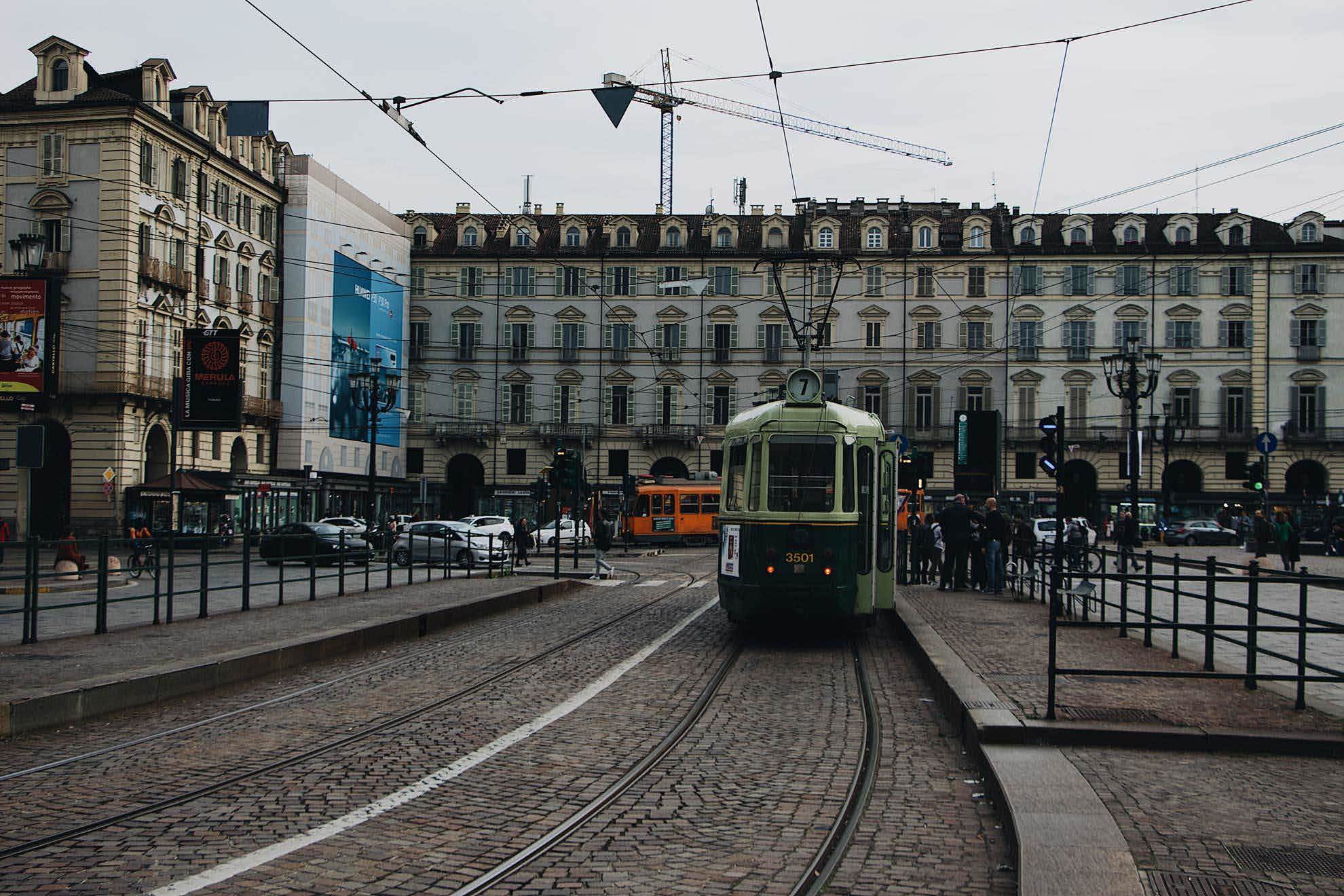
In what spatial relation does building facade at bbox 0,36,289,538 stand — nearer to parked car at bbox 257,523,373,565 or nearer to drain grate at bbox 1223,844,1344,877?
parked car at bbox 257,523,373,565

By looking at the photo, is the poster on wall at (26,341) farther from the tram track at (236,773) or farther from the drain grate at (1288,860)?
the drain grate at (1288,860)

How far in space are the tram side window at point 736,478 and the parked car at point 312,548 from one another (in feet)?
21.3

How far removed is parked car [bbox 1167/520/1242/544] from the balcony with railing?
3476 centimetres

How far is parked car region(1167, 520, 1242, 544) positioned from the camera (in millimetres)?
58656

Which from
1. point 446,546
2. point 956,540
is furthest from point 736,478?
point 446,546

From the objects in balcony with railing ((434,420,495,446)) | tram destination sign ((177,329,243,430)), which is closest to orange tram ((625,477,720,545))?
balcony with railing ((434,420,495,446))

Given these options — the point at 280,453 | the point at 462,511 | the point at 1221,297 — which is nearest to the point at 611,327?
the point at 462,511

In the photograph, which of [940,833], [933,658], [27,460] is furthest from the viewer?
[27,460]

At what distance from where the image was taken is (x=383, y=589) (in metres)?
21.6

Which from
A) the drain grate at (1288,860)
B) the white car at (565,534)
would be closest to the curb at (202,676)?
the drain grate at (1288,860)

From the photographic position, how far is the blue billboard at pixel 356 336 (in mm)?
57438

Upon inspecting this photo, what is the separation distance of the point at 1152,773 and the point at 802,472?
7458 mm

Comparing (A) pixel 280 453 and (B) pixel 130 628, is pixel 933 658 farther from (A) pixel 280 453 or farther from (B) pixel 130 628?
(A) pixel 280 453

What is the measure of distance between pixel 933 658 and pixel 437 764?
578 centimetres
